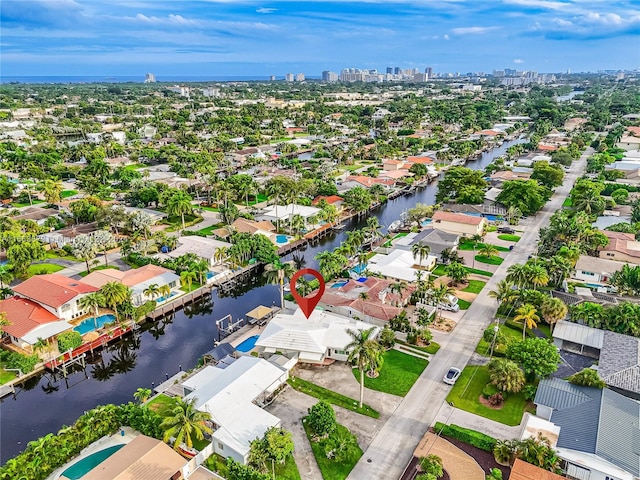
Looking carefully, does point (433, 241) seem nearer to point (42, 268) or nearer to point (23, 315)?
point (23, 315)

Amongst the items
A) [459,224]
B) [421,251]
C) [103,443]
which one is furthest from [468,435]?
[459,224]

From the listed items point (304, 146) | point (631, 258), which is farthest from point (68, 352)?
point (304, 146)

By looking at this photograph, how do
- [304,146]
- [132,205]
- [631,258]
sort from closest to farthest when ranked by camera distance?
[631,258] < [132,205] < [304,146]

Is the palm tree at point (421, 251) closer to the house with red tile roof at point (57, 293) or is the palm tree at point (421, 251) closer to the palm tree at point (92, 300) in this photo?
the palm tree at point (92, 300)

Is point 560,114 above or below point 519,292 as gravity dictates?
above

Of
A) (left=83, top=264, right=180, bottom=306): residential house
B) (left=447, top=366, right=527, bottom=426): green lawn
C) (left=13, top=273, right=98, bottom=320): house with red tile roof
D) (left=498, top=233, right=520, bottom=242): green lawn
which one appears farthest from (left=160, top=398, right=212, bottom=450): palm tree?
(left=498, top=233, right=520, bottom=242): green lawn

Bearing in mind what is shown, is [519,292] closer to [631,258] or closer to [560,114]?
[631,258]
